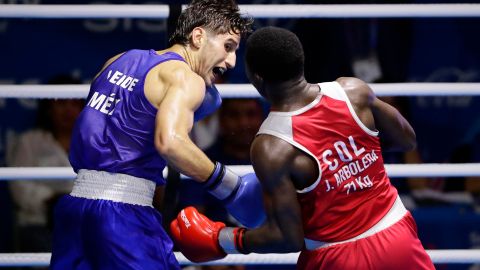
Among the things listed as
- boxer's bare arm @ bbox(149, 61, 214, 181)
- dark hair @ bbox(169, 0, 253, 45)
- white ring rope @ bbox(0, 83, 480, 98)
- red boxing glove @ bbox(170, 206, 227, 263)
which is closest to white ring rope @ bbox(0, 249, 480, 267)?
red boxing glove @ bbox(170, 206, 227, 263)

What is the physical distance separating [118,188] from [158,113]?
0.35 meters

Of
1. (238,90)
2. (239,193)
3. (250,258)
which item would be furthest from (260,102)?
(239,193)

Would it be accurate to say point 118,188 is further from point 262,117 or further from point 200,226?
point 262,117

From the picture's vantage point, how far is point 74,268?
116 inches

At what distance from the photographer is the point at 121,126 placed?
2.97 metres

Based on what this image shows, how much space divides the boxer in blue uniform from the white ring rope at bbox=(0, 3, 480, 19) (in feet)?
1.78

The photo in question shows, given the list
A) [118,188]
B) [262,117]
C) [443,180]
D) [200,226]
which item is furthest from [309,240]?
[443,180]

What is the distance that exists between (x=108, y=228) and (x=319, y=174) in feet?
2.31

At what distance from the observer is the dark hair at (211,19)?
10.5ft

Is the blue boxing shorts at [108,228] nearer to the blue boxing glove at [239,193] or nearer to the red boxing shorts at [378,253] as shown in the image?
the blue boxing glove at [239,193]

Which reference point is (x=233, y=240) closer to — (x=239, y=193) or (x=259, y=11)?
(x=239, y=193)

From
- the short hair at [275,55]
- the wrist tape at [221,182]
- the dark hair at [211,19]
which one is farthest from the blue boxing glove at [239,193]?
the dark hair at [211,19]

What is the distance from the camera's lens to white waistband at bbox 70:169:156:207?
2977 millimetres

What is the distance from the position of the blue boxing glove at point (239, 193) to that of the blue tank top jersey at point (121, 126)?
24 cm
